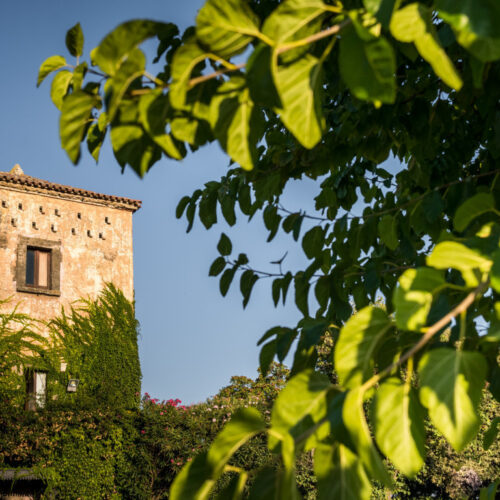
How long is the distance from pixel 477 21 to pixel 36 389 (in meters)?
15.0

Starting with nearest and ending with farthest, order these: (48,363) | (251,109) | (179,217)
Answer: (251,109) < (179,217) < (48,363)

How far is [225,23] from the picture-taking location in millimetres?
880

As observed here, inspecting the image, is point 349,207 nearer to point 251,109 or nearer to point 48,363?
point 251,109

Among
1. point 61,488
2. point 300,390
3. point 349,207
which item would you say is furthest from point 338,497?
point 61,488

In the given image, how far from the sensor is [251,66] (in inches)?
34.0

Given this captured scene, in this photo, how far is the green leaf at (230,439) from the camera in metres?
0.80

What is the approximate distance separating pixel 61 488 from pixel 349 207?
12.6 m

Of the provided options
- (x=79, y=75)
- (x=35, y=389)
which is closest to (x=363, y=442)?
(x=79, y=75)

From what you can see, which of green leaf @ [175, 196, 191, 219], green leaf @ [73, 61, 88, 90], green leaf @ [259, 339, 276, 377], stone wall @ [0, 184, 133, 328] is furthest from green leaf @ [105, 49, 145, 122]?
stone wall @ [0, 184, 133, 328]

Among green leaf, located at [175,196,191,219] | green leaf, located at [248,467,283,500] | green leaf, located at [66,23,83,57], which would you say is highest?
green leaf, located at [175,196,191,219]

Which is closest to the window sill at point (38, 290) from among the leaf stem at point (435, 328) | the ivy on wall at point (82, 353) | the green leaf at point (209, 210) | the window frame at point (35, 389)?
the ivy on wall at point (82, 353)

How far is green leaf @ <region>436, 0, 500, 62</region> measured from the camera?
0.78m

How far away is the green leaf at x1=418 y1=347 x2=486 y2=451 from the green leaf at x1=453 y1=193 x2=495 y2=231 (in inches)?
15.9

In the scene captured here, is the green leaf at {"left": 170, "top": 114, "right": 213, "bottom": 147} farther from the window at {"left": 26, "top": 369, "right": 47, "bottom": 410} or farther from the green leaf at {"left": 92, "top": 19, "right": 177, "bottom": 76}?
the window at {"left": 26, "top": 369, "right": 47, "bottom": 410}
